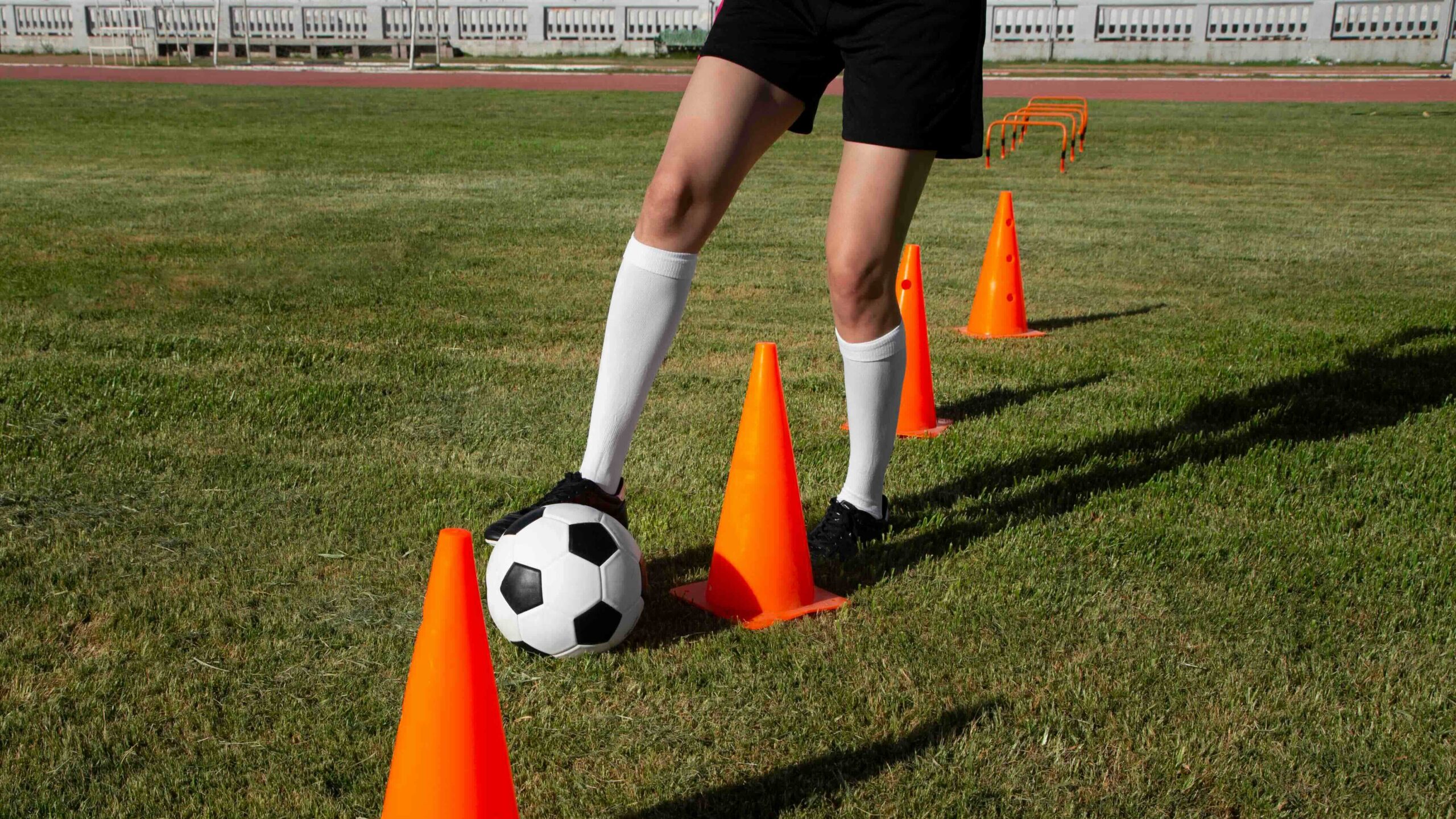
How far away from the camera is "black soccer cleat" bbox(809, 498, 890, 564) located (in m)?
3.25

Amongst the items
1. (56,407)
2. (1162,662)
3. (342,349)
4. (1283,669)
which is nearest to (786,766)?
(1162,662)

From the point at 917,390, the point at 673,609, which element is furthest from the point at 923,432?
the point at 673,609

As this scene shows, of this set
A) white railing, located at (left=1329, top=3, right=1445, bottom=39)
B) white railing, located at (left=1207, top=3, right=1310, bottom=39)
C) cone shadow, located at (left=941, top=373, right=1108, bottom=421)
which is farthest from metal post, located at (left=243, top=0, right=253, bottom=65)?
cone shadow, located at (left=941, top=373, right=1108, bottom=421)

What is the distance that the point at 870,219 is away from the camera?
2965 mm

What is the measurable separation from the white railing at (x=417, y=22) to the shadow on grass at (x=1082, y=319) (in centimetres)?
4477

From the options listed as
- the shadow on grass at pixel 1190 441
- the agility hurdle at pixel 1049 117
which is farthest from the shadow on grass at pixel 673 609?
the agility hurdle at pixel 1049 117

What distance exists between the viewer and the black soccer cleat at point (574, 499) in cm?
296

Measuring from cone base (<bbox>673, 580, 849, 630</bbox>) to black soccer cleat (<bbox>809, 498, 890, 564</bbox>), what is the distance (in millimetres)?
152

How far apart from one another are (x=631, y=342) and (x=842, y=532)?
2.49 feet

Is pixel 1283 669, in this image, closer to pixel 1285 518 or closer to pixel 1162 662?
pixel 1162 662

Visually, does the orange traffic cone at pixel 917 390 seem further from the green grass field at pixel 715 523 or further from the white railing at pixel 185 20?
the white railing at pixel 185 20

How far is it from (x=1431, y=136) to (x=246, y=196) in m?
15.0

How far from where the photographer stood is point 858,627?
2.87m

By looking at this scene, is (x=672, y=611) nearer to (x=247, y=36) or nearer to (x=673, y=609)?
(x=673, y=609)
